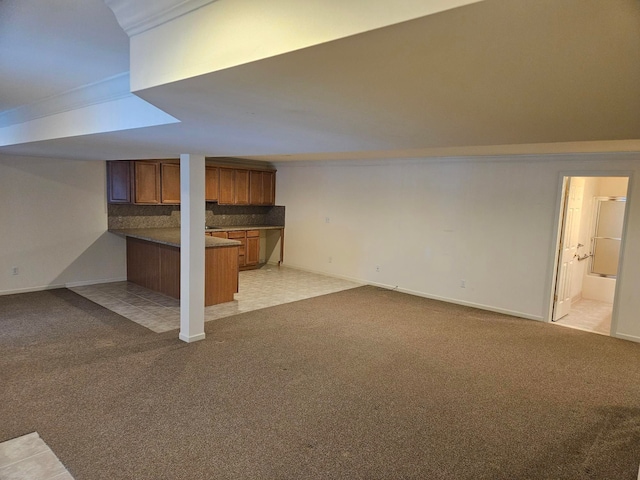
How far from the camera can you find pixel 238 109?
5.88 ft

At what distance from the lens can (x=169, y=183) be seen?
7.05 m

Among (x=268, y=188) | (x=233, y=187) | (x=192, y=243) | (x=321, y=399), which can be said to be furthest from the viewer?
(x=268, y=188)

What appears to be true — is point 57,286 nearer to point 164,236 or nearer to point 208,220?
point 164,236

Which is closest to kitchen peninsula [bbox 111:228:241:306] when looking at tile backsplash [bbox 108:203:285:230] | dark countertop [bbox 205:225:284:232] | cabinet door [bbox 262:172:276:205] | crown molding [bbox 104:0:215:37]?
tile backsplash [bbox 108:203:285:230]

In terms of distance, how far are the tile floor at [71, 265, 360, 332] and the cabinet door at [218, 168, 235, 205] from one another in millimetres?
1517

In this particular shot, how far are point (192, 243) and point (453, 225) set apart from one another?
403 centimetres

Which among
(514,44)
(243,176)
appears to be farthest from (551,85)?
(243,176)

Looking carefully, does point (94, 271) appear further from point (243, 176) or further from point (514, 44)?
point (514, 44)

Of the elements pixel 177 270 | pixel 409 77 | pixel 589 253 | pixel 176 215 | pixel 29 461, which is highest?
pixel 409 77

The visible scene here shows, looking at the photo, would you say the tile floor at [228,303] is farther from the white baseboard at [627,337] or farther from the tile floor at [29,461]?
the white baseboard at [627,337]

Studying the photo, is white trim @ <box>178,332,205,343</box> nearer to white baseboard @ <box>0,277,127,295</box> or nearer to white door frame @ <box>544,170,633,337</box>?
white baseboard @ <box>0,277,127,295</box>

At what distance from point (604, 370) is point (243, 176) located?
678cm

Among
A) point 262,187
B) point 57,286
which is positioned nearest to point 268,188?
point 262,187

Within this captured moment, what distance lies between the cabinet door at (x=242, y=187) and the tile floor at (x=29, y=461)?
20.0 feet
